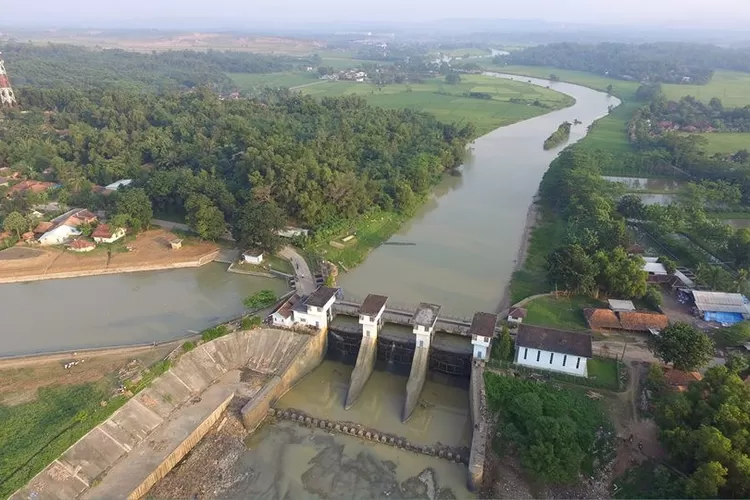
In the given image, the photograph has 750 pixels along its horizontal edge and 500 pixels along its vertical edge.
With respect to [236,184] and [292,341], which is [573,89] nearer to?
[236,184]

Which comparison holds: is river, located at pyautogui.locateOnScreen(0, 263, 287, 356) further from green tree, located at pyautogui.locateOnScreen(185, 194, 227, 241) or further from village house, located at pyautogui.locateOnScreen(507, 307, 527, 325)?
village house, located at pyautogui.locateOnScreen(507, 307, 527, 325)

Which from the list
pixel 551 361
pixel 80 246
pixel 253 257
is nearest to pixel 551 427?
pixel 551 361

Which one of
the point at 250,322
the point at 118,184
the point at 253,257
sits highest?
the point at 118,184

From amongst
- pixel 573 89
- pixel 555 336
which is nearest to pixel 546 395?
pixel 555 336

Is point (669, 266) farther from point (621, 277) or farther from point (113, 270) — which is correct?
point (113, 270)

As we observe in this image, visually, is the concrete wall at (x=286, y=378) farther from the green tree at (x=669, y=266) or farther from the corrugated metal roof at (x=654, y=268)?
the green tree at (x=669, y=266)

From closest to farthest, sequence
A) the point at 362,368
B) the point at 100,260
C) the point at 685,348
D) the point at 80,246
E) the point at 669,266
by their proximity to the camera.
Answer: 1. the point at 685,348
2. the point at 362,368
3. the point at 669,266
4. the point at 100,260
5. the point at 80,246
